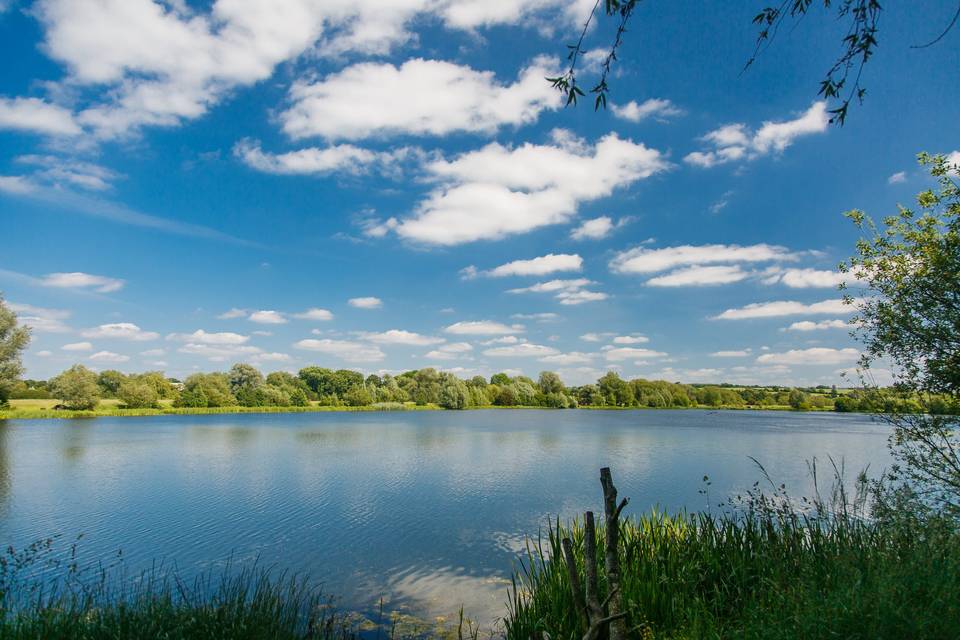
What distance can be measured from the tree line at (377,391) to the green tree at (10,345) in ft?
44.1

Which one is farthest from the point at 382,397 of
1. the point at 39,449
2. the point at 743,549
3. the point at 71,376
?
the point at 743,549

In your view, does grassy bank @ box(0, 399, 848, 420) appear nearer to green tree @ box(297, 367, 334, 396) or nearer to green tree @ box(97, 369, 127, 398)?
green tree @ box(97, 369, 127, 398)

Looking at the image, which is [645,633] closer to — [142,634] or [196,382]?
[142,634]

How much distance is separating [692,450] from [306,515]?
2908 centimetres

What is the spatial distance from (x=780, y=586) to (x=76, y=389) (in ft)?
301

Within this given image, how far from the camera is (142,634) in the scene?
5500mm

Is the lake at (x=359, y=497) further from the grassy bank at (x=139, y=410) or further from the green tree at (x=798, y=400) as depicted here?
the green tree at (x=798, y=400)

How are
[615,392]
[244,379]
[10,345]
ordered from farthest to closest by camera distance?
[615,392] < [244,379] < [10,345]

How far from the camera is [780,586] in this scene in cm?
572

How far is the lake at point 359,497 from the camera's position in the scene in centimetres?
1312

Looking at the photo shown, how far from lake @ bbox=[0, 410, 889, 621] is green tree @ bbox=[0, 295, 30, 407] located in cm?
1801

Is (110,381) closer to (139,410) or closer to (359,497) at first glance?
(139,410)

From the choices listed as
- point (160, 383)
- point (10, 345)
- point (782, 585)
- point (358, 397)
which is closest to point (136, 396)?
point (160, 383)

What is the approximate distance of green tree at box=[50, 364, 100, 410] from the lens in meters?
72.4
